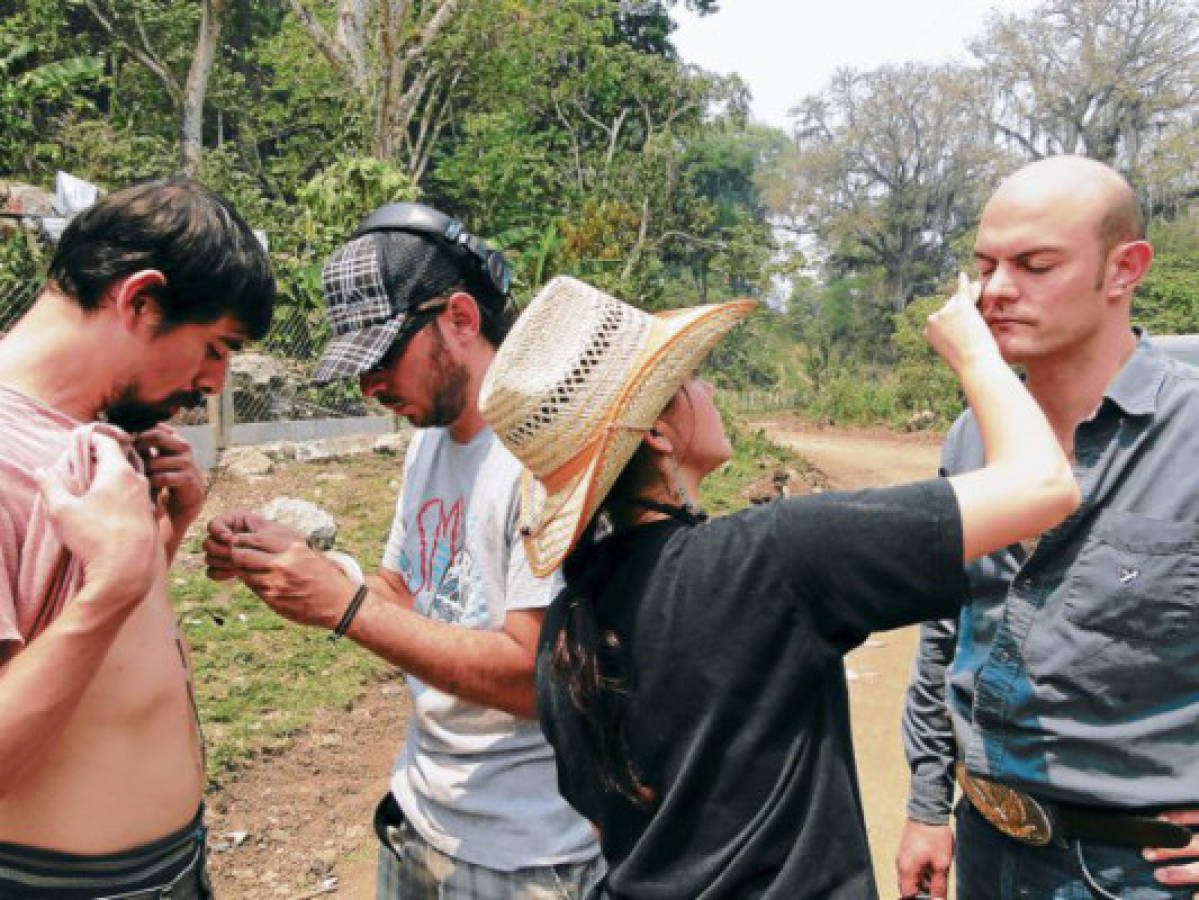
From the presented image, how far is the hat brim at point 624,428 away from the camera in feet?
4.88

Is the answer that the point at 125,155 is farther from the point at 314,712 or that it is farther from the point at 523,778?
the point at 523,778

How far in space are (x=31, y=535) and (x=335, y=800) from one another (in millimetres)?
3123

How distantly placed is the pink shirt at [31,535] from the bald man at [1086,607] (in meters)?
1.66

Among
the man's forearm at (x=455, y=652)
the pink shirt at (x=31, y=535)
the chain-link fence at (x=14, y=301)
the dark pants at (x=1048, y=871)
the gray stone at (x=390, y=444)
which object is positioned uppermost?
the pink shirt at (x=31, y=535)

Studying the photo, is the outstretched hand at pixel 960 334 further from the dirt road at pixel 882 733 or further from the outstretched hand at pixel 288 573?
the dirt road at pixel 882 733

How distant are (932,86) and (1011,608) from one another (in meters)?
32.2

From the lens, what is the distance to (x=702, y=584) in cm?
142

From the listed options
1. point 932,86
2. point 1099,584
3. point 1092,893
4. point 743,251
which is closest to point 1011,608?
point 1099,584

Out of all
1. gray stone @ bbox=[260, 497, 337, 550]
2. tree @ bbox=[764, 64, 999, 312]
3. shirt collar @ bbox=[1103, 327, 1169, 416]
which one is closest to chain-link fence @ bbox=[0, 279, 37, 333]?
gray stone @ bbox=[260, 497, 337, 550]

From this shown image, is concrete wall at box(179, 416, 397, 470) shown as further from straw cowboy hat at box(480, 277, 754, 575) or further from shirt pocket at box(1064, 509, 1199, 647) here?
shirt pocket at box(1064, 509, 1199, 647)

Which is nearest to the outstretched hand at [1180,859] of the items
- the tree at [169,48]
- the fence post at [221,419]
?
the fence post at [221,419]

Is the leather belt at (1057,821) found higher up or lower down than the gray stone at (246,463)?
higher up

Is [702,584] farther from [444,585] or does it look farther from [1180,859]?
[1180,859]

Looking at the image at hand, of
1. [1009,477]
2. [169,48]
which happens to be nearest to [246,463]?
[1009,477]
